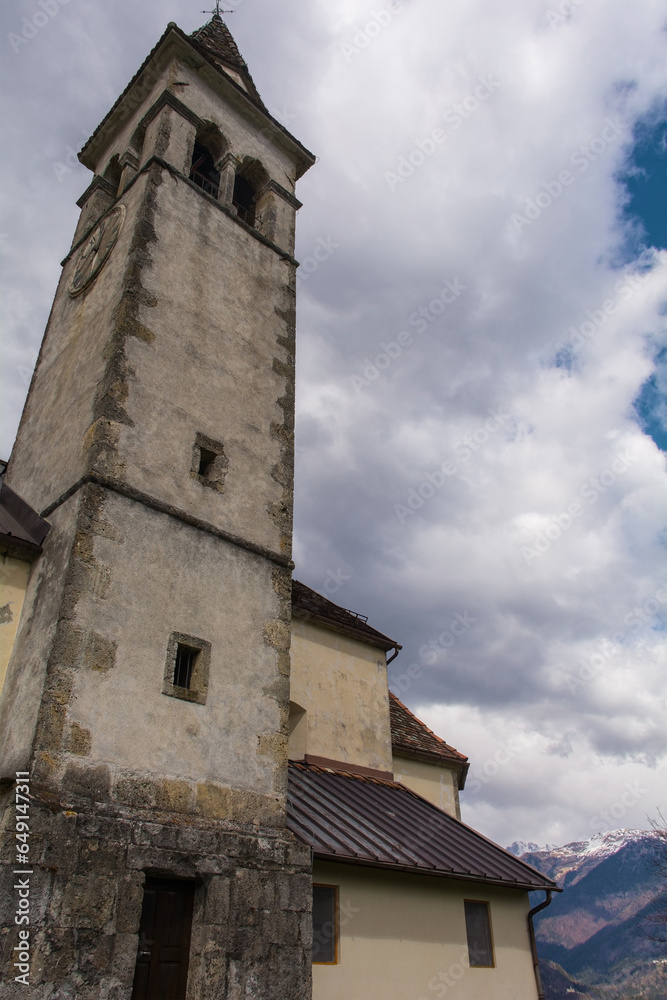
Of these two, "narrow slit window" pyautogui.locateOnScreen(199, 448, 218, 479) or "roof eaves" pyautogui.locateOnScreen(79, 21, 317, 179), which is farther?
"roof eaves" pyautogui.locateOnScreen(79, 21, 317, 179)

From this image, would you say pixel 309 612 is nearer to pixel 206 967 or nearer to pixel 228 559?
pixel 228 559

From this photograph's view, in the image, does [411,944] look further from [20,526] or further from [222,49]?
[222,49]

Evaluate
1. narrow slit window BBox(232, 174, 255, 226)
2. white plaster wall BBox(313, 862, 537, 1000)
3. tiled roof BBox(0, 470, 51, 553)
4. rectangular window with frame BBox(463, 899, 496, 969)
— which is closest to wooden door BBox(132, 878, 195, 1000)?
white plaster wall BBox(313, 862, 537, 1000)

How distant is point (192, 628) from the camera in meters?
8.41

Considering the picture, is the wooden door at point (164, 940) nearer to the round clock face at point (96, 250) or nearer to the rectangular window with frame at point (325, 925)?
the rectangular window with frame at point (325, 925)

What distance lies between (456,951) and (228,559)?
703cm

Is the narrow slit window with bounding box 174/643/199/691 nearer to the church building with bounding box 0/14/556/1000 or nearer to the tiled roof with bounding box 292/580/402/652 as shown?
the church building with bounding box 0/14/556/1000

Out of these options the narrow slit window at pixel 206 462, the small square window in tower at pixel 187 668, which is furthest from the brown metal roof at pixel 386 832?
the narrow slit window at pixel 206 462

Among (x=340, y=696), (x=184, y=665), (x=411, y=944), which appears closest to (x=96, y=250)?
(x=184, y=665)

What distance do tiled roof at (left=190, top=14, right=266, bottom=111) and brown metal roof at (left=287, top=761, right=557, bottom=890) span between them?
13.4 metres

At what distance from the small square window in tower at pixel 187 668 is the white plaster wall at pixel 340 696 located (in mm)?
4898

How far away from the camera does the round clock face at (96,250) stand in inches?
445

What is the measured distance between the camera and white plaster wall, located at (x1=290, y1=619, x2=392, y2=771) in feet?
43.2

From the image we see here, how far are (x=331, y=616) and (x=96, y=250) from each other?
8.19 m
